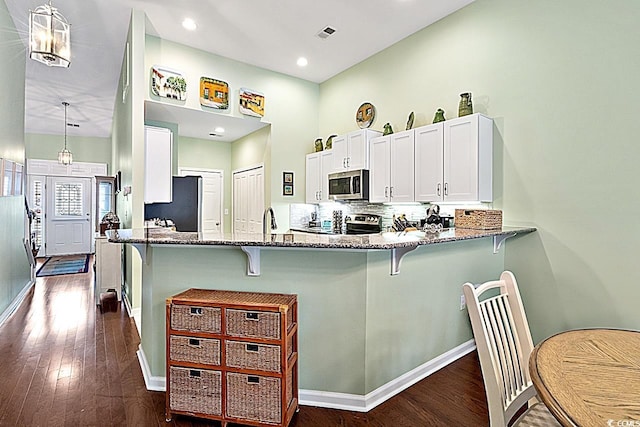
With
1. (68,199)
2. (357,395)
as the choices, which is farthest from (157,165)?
(68,199)

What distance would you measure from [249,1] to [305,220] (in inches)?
128

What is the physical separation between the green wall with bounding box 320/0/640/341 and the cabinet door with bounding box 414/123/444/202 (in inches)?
15.8

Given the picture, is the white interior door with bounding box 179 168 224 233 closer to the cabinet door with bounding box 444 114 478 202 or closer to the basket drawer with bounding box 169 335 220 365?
the cabinet door with bounding box 444 114 478 202

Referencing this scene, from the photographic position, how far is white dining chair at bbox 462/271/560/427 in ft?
4.13

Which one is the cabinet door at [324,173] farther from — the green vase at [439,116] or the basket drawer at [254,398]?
the basket drawer at [254,398]

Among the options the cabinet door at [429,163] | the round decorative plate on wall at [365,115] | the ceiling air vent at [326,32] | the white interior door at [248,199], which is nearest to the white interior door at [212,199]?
A: the white interior door at [248,199]

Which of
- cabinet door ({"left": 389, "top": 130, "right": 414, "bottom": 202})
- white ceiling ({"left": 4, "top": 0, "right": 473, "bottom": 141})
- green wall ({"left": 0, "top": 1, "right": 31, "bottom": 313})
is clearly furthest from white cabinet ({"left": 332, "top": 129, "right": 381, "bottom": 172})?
green wall ({"left": 0, "top": 1, "right": 31, "bottom": 313})

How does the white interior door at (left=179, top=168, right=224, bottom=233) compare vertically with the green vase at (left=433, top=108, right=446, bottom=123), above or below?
below

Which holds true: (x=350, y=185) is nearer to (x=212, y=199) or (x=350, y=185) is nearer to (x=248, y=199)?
(x=248, y=199)

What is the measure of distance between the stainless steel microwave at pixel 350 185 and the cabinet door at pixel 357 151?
92mm

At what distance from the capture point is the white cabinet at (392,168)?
3850mm

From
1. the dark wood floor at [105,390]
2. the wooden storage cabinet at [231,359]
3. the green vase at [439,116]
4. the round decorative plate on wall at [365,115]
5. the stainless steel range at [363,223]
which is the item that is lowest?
the dark wood floor at [105,390]

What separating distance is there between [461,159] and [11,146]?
16.7ft

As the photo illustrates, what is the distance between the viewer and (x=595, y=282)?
8.75 feet
